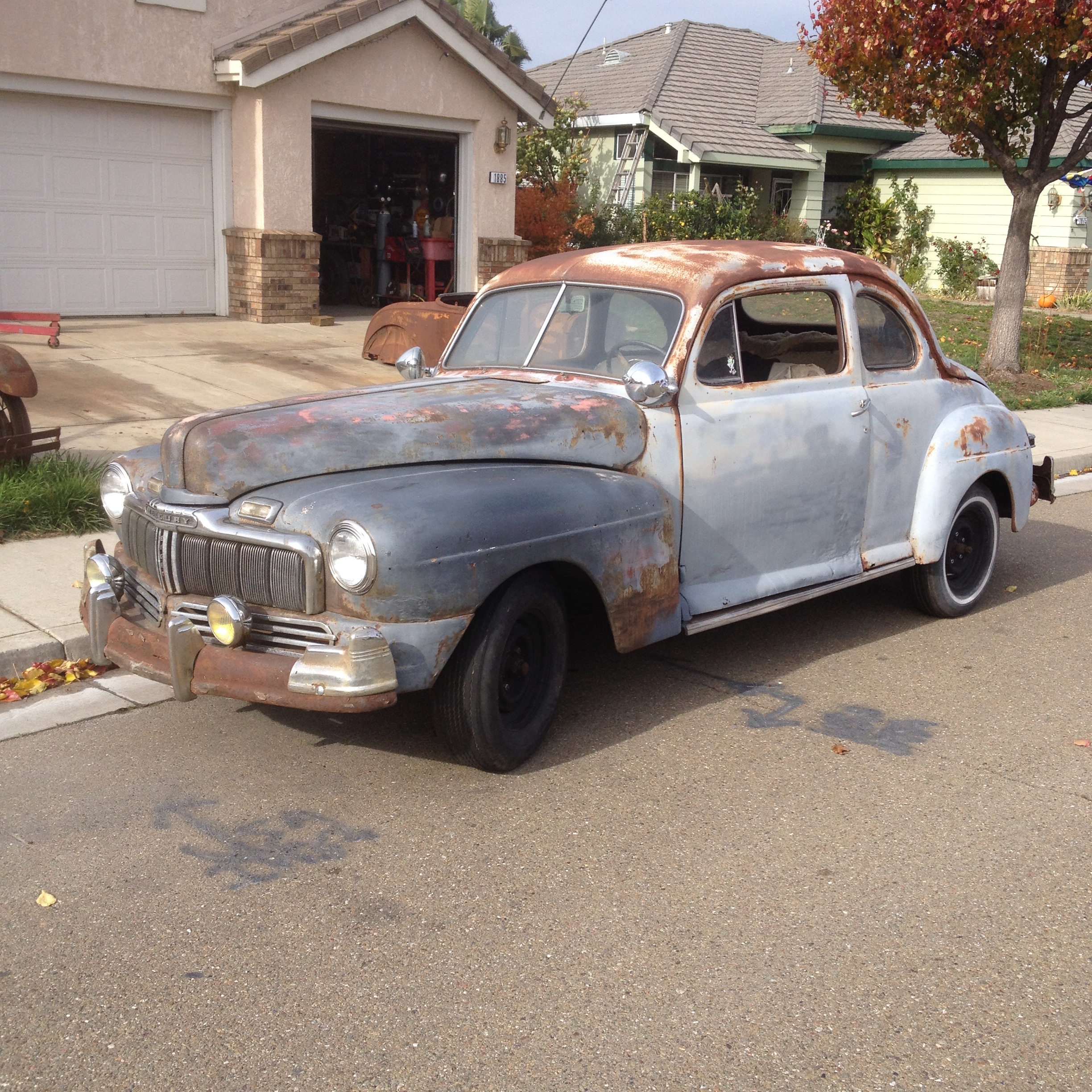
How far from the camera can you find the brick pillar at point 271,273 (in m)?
14.6

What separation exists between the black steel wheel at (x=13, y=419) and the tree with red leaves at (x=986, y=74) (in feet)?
29.4

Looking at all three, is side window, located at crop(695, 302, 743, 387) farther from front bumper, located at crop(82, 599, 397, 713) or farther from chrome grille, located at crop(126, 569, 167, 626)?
chrome grille, located at crop(126, 569, 167, 626)

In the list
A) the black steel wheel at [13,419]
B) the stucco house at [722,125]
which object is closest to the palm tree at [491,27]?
the stucco house at [722,125]

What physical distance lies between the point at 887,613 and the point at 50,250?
10.6 metres

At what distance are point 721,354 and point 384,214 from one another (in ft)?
45.5

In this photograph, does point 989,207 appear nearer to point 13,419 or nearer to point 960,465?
point 960,465

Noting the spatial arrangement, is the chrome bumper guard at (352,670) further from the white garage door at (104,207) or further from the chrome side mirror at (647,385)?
the white garage door at (104,207)

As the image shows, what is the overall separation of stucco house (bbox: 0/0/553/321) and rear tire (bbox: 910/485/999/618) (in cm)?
1014

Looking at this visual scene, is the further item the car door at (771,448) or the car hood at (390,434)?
the car door at (771,448)

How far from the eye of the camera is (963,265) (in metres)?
26.3

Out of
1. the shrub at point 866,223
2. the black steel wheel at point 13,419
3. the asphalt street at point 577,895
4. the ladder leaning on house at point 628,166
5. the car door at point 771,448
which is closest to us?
the asphalt street at point 577,895

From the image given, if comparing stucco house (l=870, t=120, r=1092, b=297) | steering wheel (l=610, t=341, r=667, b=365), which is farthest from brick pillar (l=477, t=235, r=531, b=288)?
stucco house (l=870, t=120, r=1092, b=297)

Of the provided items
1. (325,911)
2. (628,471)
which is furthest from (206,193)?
(325,911)

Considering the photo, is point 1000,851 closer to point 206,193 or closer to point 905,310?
point 905,310
